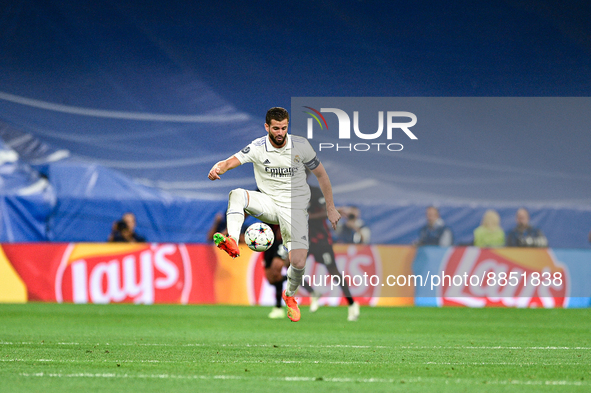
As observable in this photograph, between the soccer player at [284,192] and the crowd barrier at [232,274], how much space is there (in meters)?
7.30

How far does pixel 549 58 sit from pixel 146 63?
10112 mm

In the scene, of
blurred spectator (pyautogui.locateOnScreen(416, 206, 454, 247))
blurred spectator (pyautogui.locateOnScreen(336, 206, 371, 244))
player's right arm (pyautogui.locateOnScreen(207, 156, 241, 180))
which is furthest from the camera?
blurred spectator (pyautogui.locateOnScreen(336, 206, 371, 244))

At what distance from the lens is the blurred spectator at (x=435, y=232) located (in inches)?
640

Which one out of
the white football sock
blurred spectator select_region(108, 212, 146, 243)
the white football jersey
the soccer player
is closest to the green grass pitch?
the white football sock

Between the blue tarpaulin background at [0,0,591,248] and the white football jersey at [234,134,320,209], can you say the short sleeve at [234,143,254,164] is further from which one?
the blue tarpaulin background at [0,0,591,248]

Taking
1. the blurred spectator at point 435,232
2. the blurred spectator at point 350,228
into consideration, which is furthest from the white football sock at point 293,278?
the blurred spectator at point 435,232

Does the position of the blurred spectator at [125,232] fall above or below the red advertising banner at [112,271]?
above

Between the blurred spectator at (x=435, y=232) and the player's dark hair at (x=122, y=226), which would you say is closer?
the player's dark hair at (x=122, y=226)

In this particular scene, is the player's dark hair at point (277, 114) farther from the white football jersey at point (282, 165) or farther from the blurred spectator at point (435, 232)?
the blurred spectator at point (435, 232)

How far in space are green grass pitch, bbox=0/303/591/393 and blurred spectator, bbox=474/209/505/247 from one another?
2568mm

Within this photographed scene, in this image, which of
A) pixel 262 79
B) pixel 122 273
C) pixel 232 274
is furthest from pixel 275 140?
pixel 262 79

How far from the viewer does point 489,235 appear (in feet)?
A: 52.7

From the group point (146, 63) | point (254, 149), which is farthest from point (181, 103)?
point (254, 149)

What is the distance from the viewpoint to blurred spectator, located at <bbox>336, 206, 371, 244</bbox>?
16375mm
